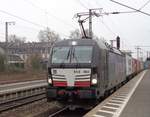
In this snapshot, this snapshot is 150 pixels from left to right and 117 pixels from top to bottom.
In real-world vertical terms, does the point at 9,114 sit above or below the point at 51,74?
below

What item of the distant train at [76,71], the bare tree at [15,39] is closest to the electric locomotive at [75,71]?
the distant train at [76,71]

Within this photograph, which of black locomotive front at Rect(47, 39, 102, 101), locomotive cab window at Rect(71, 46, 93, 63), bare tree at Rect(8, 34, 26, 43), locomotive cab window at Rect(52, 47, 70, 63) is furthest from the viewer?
bare tree at Rect(8, 34, 26, 43)

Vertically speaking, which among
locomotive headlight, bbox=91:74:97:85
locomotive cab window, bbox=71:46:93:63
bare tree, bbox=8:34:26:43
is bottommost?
locomotive headlight, bbox=91:74:97:85

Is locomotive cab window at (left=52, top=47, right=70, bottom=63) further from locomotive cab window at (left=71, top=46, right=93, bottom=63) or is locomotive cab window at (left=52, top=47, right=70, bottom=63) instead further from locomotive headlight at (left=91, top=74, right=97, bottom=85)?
locomotive headlight at (left=91, top=74, right=97, bottom=85)

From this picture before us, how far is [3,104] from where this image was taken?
18.2m

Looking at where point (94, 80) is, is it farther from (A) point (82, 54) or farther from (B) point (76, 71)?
(A) point (82, 54)

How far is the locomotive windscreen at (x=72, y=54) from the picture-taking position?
48.0ft

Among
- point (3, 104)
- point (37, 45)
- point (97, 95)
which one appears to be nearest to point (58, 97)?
point (97, 95)

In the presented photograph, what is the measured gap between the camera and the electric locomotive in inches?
554

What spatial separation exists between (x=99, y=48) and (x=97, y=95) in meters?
2.07

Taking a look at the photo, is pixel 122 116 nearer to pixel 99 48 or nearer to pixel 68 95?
pixel 68 95

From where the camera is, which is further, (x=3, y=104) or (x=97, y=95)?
(x=3, y=104)

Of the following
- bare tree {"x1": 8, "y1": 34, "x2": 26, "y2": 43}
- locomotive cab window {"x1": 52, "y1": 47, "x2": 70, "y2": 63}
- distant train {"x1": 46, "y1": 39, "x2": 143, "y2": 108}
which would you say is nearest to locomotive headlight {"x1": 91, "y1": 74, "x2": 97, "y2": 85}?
distant train {"x1": 46, "y1": 39, "x2": 143, "y2": 108}

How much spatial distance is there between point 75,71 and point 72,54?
904mm
